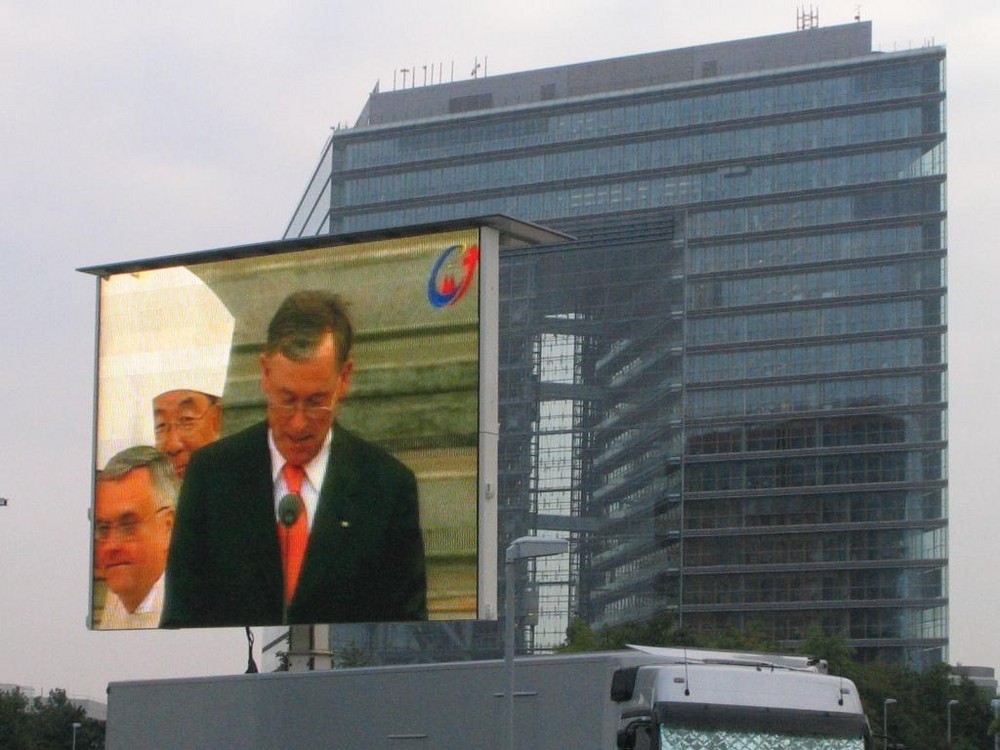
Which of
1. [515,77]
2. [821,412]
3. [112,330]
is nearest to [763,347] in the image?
[821,412]

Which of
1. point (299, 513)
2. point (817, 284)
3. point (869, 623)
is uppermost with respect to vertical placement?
point (817, 284)

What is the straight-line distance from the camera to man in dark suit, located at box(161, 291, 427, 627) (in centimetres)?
2198

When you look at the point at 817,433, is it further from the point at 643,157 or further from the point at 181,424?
the point at 181,424

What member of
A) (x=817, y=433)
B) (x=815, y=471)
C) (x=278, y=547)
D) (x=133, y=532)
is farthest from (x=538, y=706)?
(x=815, y=471)

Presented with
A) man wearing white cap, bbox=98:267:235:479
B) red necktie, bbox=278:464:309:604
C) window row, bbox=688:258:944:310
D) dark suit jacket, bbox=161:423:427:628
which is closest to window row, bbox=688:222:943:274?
window row, bbox=688:258:944:310

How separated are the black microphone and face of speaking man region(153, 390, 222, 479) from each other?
58.2 inches

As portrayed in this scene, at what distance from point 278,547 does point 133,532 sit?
8.04 ft

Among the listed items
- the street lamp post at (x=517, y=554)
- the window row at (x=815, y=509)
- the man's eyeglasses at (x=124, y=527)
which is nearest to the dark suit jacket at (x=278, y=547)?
the man's eyeglasses at (x=124, y=527)

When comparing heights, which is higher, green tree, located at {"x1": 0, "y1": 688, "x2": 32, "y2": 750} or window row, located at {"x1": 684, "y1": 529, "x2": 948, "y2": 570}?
window row, located at {"x1": 684, "y1": 529, "x2": 948, "y2": 570}

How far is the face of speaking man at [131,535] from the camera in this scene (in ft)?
77.5

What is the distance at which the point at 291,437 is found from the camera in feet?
75.4

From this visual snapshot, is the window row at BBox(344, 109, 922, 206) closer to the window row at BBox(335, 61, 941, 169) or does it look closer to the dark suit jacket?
the window row at BBox(335, 61, 941, 169)

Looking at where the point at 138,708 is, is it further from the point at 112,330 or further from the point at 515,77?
the point at 515,77

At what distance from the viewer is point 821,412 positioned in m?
124
